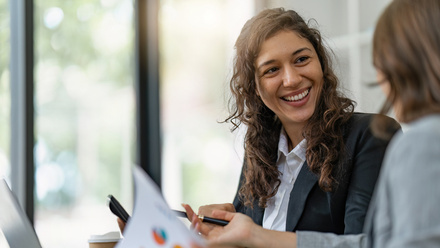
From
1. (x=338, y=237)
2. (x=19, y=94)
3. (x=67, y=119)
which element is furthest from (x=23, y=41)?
(x=338, y=237)

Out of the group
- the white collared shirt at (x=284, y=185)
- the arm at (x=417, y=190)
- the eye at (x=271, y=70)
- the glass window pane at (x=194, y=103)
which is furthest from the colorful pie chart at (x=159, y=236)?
the glass window pane at (x=194, y=103)

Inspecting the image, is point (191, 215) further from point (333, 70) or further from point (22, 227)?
point (333, 70)

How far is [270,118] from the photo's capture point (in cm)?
181

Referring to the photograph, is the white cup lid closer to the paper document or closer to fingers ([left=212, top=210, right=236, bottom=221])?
fingers ([left=212, top=210, right=236, bottom=221])

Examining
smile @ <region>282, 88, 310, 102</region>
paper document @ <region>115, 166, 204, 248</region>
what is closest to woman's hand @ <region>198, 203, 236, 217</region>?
smile @ <region>282, 88, 310, 102</region>

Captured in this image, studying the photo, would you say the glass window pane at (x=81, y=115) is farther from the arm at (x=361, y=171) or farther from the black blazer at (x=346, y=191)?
the arm at (x=361, y=171)

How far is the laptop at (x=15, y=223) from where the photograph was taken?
1.31m

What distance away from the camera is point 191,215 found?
1.45m

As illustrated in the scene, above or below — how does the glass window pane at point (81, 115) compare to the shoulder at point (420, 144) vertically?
below

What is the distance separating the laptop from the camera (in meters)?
1.31

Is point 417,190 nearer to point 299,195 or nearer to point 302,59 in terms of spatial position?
point 299,195

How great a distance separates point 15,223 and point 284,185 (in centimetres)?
73

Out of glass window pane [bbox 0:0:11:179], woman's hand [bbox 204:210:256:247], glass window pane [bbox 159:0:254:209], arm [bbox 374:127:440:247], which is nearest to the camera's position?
arm [bbox 374:127:440:247]

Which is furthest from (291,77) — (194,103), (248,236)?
(194,103)
